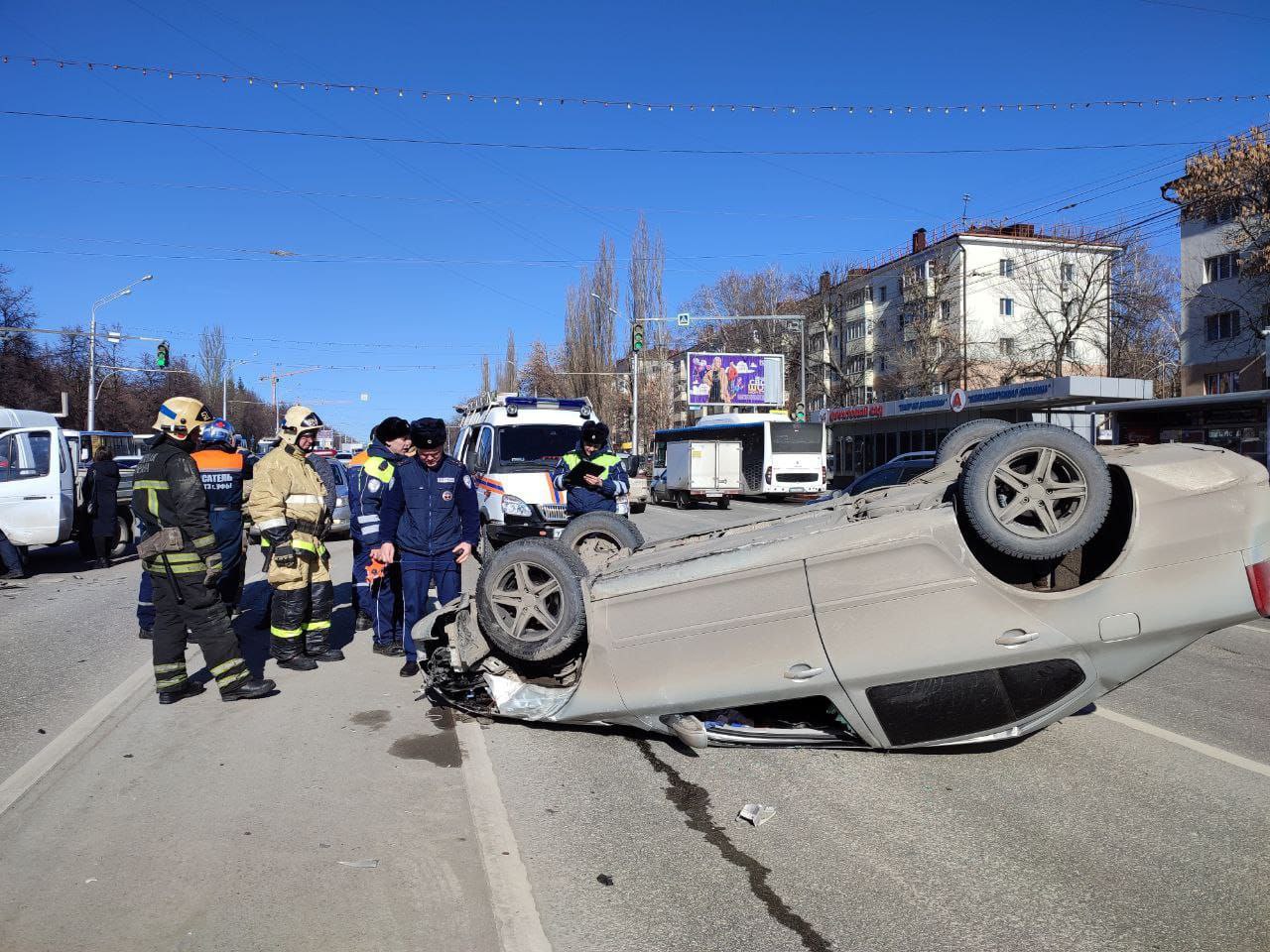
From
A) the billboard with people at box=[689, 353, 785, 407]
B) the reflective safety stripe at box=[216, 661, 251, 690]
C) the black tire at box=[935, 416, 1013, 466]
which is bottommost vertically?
the reflective safety stripe at box=[216, 661, 251, 690]

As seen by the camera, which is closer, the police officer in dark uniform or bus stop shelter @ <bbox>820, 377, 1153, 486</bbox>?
the police officer in dark uniform

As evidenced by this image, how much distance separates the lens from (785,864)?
360cm

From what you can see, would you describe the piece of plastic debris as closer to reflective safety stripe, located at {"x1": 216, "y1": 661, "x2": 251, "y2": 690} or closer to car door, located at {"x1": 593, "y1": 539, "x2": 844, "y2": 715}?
car door, located at {"x1": 593, "y1": 539, "x2": 844, "y2": 715}

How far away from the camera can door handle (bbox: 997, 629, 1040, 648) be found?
3.89 meters

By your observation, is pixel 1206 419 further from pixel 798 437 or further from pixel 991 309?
pixel 991 309

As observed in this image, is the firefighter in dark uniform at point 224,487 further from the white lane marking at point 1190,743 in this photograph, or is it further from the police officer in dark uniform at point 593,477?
the white lane marking at point 1190,743

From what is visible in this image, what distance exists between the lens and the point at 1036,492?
389 cm

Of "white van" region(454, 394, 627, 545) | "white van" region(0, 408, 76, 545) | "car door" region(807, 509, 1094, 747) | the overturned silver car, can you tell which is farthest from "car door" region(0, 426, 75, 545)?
"car door" region(807, 509, 1094, 747)

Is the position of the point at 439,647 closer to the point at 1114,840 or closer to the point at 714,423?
the point at 1114,840

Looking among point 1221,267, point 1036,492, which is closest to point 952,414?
point 1221,267

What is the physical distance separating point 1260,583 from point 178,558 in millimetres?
5829

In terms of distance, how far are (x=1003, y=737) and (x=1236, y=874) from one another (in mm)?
1006

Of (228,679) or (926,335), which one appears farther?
(926,335)

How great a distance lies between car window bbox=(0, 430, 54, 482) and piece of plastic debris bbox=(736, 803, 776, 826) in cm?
1264
